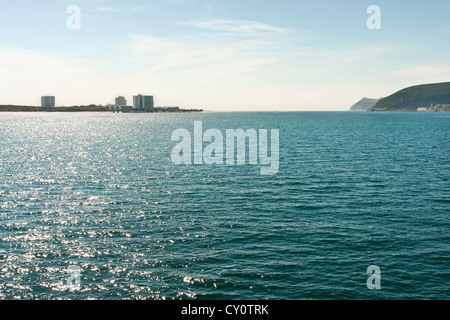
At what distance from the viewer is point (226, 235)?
148 feet

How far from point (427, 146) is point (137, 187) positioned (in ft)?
348

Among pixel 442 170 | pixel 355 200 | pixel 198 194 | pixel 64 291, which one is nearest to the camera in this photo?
pixel 64 291

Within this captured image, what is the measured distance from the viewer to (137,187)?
69688 mm

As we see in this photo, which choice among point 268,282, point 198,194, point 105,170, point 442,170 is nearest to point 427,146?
point 442,170

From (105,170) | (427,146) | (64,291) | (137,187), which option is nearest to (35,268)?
(64,291)

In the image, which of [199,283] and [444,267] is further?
[444,267]

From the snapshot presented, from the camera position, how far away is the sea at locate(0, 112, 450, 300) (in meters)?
33.5

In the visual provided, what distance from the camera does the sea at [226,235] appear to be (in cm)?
3350

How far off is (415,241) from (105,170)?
224ft
